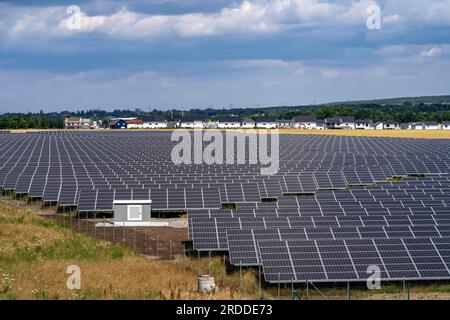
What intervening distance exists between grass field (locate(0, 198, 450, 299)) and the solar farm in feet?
1.65

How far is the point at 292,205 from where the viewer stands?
90.9ft

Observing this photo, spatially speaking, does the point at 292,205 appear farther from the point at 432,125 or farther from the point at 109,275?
the point at 432,125

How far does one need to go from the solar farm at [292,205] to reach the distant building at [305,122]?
359 ft

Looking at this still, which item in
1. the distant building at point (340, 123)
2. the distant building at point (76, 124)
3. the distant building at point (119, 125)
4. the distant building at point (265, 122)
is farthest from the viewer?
the distant building at point (76, 124)

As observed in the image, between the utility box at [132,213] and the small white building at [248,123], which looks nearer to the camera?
the utility box at [132,213]

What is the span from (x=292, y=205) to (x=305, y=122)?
137976 mm

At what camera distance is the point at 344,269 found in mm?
18844

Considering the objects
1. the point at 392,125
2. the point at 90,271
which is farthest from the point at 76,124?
the point at 90,271

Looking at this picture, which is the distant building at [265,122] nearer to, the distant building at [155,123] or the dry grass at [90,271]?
the distant building at [155,123]

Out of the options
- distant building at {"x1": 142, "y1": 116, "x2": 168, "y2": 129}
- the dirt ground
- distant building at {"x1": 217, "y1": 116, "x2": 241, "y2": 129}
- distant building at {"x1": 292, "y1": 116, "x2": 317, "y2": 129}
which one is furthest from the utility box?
distant building at {"x1": 142, "y1": 116, "x2": 168, "y2": 129}

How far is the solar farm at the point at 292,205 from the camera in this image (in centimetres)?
1931

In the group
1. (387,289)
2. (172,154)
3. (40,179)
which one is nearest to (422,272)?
(387,289)

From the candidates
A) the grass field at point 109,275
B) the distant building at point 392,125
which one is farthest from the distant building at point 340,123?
the grass field at point 109,275
